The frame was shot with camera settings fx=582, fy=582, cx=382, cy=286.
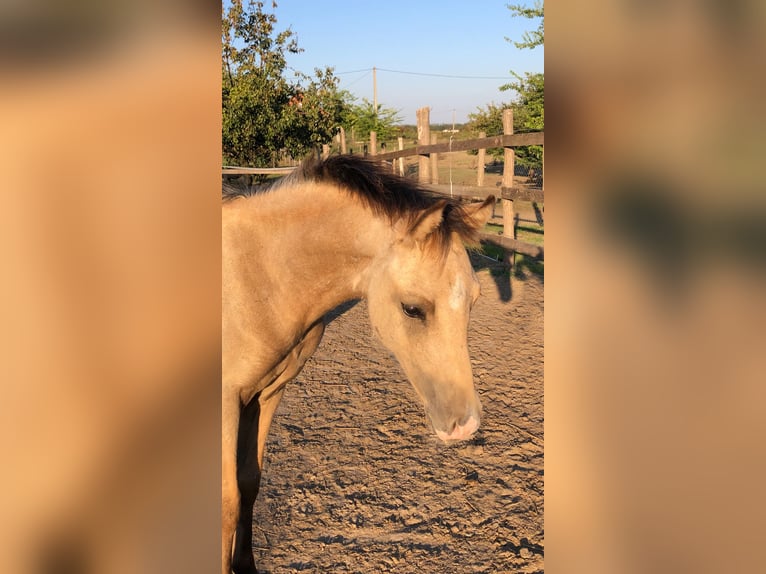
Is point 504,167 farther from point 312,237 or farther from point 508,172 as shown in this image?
point 312,237

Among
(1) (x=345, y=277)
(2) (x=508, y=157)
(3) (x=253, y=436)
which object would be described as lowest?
(3) (x=253, y=436)

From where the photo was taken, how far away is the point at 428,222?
1.93 metres

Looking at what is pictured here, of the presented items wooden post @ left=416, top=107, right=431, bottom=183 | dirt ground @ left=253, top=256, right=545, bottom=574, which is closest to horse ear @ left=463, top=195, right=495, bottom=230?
dirt ground @ left=253, top=256, right=545, bottom=574

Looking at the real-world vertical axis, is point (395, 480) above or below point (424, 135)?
below

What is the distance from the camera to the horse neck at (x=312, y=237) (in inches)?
79.4

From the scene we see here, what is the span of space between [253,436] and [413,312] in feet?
3.07
